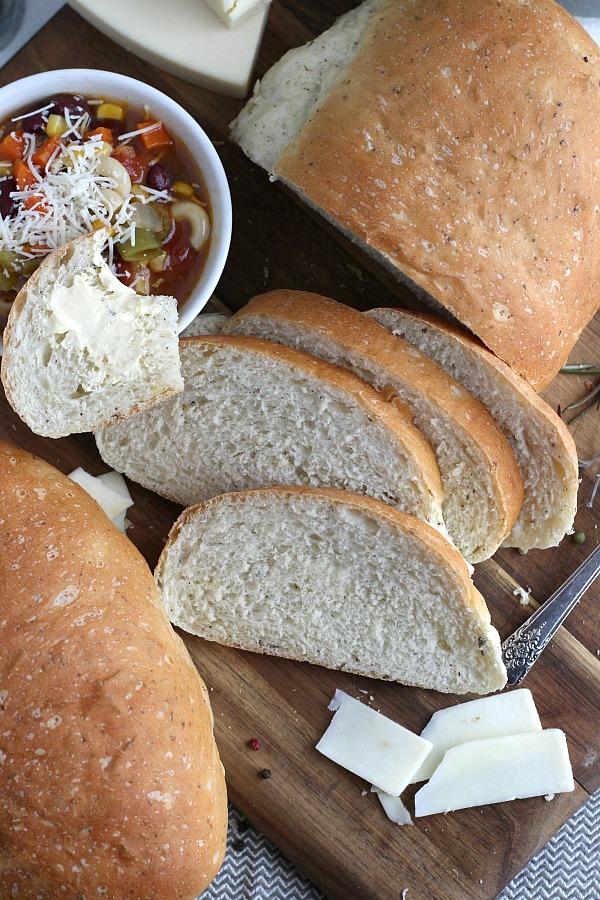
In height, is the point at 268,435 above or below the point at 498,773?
above

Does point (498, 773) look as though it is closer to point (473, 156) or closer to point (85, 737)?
point (85, 737)

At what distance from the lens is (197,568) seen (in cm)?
279

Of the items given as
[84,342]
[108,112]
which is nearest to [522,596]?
[84,342]

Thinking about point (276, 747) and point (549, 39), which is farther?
point (276, 747)

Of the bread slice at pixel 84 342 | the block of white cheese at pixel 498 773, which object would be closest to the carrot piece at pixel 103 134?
the bread slice at pixel 84 342

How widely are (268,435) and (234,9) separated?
138cm

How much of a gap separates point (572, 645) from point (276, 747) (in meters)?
1.11

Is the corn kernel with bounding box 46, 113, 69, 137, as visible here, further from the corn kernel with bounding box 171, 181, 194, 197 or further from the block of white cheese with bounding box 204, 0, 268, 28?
the block of white cheese with bounding box 204, 0, 268, 28

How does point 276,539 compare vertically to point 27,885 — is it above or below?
above

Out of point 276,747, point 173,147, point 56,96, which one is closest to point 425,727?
point 276,747

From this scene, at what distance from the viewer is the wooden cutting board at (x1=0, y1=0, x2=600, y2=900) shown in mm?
2820

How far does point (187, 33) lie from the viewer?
2.80 m

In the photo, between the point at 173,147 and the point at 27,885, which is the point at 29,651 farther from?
the point at 173,147

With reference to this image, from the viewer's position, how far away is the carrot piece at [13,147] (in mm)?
2508
